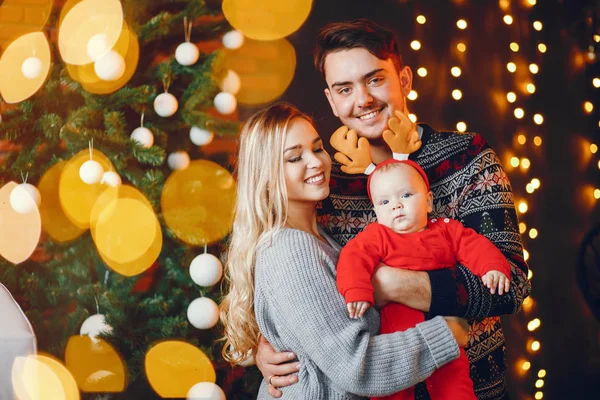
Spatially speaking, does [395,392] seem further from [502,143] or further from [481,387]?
[502,143]

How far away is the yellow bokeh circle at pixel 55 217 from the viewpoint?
2.37 metres

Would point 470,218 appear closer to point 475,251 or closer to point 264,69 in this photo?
point 475,251

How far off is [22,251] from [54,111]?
0.57 meters

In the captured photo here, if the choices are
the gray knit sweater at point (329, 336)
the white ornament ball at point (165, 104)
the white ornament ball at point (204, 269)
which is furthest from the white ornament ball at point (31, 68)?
the gray knit sweater at point (329, 336)

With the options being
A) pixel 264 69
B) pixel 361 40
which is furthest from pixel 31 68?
pixel 361 40

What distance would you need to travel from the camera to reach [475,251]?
161cm

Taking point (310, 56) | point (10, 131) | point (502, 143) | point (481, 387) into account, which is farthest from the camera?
point (502, 143)

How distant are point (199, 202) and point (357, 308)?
115cm

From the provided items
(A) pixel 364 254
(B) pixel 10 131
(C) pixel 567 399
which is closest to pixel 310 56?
(B) pixel 10 131

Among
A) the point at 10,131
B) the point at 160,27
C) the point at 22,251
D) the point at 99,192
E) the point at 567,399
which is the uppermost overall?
the point at 160,27

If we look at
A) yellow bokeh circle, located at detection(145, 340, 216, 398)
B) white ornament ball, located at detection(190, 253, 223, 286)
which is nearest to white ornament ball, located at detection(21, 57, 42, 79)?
white ornament ball, located at detection(190, 253, 223, 286)

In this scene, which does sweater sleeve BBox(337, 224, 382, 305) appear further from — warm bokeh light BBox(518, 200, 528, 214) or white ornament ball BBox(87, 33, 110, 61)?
warm bokeh light BBox(518, 200, 528, 214)

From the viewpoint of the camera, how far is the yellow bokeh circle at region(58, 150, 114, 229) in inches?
91.5

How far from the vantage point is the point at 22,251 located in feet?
8.09
